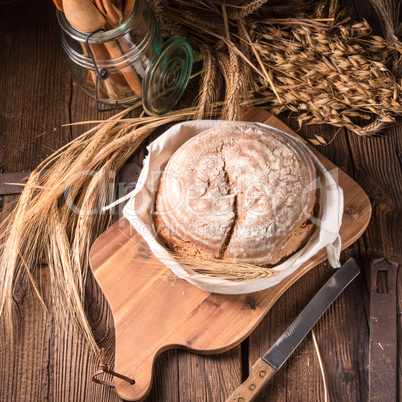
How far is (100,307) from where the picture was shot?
1787 mm

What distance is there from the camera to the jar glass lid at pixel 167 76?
1.75m

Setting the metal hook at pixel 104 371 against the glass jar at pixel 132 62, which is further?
the glass jar at pixel 132 62

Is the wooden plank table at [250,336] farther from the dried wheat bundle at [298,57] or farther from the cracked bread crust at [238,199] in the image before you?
the cracked bread crust at [238,199]

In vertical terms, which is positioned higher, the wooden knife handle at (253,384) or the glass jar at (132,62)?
the glass jar at (132,62)

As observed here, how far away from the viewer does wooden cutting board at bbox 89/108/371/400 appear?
5.19ft

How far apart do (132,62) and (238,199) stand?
0.68 meters

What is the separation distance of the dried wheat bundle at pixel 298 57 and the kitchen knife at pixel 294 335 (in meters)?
0.62

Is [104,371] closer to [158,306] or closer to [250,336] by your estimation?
[158,306]

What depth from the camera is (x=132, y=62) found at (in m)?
1.71

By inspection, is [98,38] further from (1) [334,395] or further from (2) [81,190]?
(1) [334,395]

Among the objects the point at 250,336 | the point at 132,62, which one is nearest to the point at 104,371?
the point at 250,336

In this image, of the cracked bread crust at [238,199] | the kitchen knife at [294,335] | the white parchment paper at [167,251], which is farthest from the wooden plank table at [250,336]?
the cracked bread crust at [238,199]

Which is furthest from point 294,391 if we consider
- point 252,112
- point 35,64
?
point 35,64

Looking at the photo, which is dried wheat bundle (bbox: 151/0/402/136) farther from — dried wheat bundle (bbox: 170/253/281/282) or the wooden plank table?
dried wheat bundle (bbox: 170/253/281/282)
